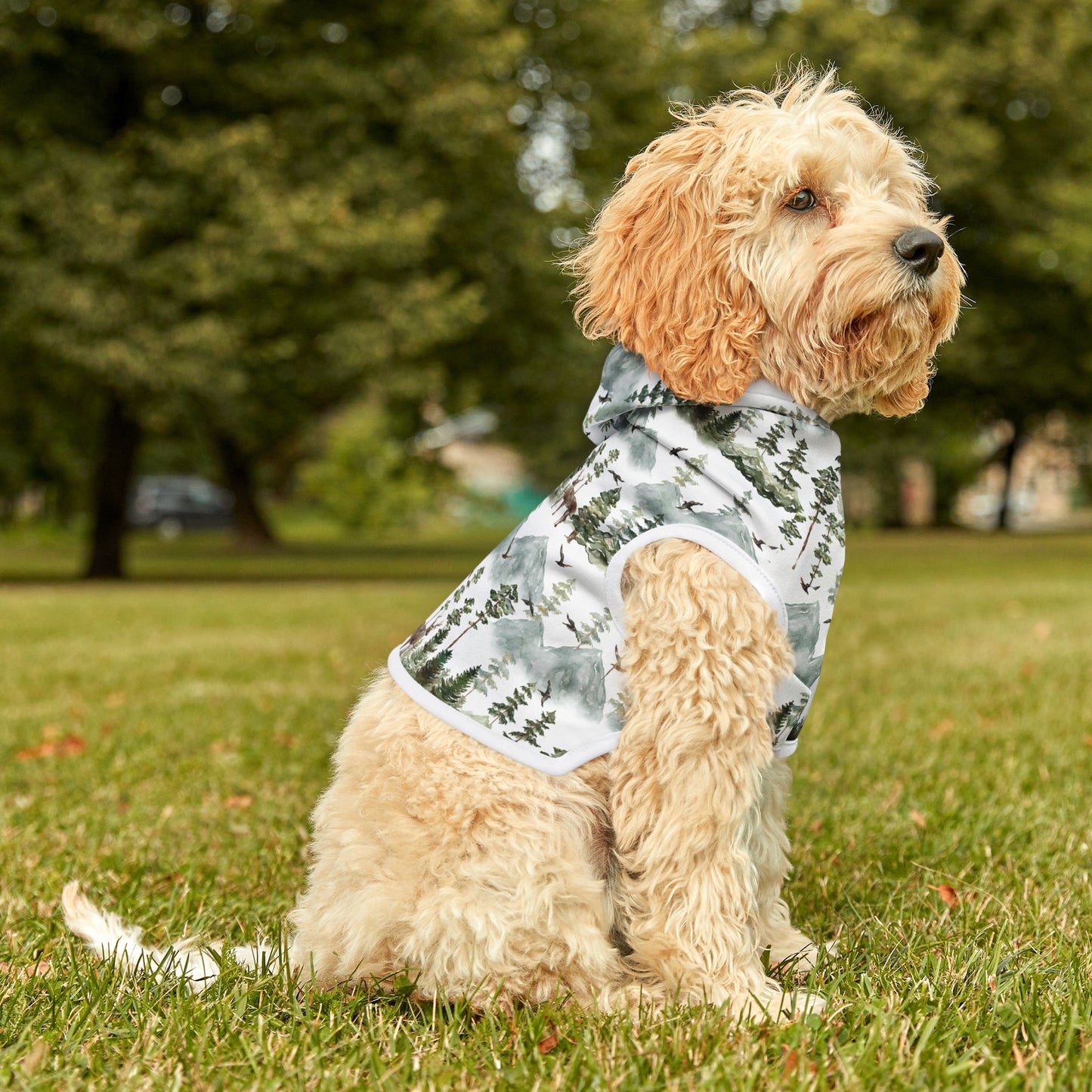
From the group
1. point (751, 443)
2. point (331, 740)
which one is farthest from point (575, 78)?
point (751, 443)

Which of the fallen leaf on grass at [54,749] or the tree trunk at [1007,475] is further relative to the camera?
the tree trunk at [1007,475]

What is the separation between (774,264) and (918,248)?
335mm

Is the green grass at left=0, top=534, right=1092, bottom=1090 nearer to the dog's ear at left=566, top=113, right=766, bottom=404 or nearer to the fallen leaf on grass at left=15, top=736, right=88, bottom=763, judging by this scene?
the fallen leaf on grass at left=15, top=736, right=88, bottom=763

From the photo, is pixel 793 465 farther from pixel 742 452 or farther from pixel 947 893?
pixel 947 893

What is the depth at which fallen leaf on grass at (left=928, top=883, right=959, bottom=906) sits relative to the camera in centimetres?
361

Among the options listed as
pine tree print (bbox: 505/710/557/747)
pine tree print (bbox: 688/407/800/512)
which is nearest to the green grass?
pine tree print (bbox: 505/710/557/747)

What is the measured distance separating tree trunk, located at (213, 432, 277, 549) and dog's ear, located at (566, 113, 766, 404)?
29.9 meters

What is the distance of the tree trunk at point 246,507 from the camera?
105 ft

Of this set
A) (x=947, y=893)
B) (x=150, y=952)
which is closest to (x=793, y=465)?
(x=947, y=893)

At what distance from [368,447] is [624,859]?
4012 cm

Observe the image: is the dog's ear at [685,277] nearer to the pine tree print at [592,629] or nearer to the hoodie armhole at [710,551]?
the hoodie armhole at [710,551]

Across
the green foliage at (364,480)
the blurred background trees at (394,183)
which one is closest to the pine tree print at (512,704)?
the blurred background trees at (394,183)

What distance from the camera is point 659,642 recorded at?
273 cm

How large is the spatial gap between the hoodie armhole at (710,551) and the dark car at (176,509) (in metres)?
47.0
